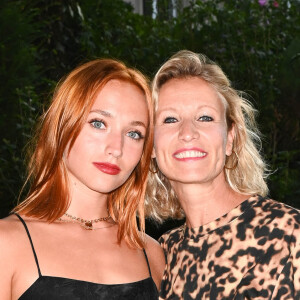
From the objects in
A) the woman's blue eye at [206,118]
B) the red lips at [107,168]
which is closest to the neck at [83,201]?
the red lips at [107,168]

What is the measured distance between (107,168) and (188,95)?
0.62 meters

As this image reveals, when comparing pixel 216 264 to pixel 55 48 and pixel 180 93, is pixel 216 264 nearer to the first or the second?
pixel 180 93

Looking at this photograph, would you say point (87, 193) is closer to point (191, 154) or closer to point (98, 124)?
point (98, 124)

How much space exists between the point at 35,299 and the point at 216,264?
93 centimetres

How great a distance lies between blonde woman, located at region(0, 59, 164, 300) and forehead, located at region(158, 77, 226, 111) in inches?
4.5

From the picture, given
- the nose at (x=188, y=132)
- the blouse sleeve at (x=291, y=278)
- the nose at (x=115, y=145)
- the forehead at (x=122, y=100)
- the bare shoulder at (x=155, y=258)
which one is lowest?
the bare shoulder at (x=155, y=258)

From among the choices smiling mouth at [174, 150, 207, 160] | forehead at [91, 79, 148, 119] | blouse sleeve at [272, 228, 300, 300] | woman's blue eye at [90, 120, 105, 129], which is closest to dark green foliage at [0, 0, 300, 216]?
forehead at [91, 79, 148, 119]

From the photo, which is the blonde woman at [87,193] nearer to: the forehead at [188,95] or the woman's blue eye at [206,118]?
the forehead at [188,95]

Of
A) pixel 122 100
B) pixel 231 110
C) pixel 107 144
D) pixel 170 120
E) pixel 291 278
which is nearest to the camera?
pixel 291 278

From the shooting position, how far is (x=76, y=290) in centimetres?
312

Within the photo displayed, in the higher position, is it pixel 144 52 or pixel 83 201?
pixel 144 52

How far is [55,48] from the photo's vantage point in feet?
21.6

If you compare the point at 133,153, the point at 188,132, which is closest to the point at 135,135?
the point at 133,153

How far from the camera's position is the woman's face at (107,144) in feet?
10.9
